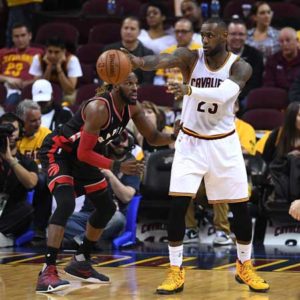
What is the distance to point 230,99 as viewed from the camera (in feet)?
23.1

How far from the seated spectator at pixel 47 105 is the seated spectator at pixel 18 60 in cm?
146

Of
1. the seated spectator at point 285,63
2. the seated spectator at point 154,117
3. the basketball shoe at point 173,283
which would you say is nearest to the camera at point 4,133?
the seated spectator at point 154,117

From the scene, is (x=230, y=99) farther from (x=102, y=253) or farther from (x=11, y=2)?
(x=11, y=2)

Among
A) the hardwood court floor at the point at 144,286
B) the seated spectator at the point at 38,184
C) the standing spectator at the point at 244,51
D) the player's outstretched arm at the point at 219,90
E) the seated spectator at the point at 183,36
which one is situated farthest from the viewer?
the seated spectator at the point at 183,36

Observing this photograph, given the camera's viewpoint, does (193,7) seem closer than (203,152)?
No

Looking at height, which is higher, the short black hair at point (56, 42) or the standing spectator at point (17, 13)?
the standing spectator at point (17, 13)

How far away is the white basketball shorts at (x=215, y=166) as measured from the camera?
7082 millimetres

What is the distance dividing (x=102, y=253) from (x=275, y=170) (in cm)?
204

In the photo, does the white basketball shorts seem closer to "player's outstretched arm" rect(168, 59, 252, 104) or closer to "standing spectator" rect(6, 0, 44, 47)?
"player's outstretched arm" rect(168, 59, 252, 104)

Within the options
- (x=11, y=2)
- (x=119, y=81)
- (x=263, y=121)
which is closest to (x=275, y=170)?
(x=263, y=121)

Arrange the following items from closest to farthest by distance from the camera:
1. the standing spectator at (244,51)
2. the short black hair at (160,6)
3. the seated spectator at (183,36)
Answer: the standing spectator at (244,51) < the seated spectator at (183,36) < the short black hair at (160,6)

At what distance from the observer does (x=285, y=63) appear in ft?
A: 38.2

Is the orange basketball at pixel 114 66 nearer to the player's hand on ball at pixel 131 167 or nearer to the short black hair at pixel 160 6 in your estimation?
the player's hand on ball at pixel 131 167

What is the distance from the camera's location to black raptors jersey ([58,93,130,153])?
7.11 metres
